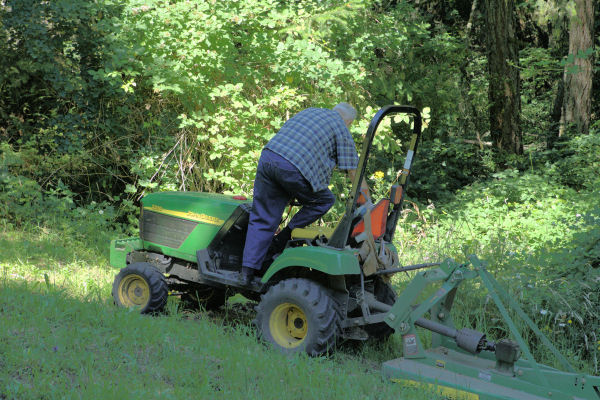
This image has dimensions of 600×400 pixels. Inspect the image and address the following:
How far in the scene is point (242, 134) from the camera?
7902 millimetres

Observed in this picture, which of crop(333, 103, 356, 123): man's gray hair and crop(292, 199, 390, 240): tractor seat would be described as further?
crop(333, 103, 356, 123): man's gray hair

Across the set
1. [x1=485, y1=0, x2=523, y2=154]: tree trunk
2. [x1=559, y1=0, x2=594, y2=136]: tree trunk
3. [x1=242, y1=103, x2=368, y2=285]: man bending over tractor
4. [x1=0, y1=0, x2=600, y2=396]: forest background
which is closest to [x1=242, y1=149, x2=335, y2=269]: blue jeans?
[x1=242, y1=103, x2=368, y2=285]: man bending over tractor

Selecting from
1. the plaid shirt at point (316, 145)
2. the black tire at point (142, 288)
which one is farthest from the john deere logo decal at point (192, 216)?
the plaid shirt at point (316, 145)

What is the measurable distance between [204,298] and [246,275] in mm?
1046

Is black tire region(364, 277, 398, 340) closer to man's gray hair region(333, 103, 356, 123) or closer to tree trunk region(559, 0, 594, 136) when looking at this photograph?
man's gray hair region(333, 103, 356, 123)

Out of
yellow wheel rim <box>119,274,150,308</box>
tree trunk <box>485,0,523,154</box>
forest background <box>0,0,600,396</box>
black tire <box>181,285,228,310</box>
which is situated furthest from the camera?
tree trunk <box>485,0,523,154</box>

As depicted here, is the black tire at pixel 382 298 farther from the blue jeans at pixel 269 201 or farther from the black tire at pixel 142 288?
the black tire at pixel 142 288

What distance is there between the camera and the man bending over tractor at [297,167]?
4348 millimetres

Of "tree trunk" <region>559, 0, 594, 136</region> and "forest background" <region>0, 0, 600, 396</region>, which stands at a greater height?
"tree trunk" <region>559, 0, 594, 136</region>

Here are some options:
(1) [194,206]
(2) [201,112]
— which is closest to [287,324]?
(1) [194,206]

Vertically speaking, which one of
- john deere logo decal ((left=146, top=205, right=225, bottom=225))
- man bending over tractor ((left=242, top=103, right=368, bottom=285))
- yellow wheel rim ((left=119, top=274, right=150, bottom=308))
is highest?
man bending over tractor ((left=242, top=103, right=368, bottom=285))

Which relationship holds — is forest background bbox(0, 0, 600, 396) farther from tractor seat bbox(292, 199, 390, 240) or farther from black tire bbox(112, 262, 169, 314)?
tractor seat bbox(292, 199, 390, 240)

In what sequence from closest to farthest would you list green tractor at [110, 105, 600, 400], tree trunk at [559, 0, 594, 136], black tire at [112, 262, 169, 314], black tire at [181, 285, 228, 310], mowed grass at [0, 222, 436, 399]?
mowed grass at [0, 222, 436, 399], green tractor at [110, 105, 600, 400], black tire at [112, 262, 169, 314], black tire at [181, 285, 228, 310], tree trunk at [559, 0, 594, 136]

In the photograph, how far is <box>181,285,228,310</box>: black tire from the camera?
5.46m
